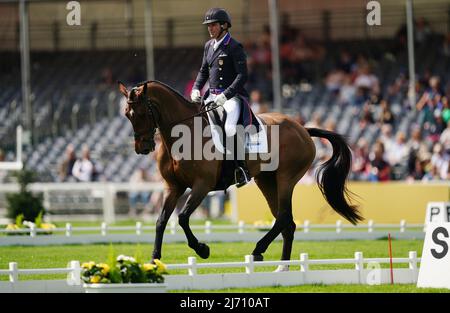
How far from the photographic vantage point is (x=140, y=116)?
467 inches

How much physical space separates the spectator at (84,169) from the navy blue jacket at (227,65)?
12.3 meters

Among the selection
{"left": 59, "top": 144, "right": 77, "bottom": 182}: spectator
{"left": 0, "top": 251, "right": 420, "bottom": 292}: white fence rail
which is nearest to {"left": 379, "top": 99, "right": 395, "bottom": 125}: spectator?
{"left": 59, "top": 144, "right": 77, "bottom": 182}: spectator

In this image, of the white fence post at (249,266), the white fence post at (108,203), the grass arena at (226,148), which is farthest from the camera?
the white fence post at (108,203)

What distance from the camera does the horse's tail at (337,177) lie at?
13508mm

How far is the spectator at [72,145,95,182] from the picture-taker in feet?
81.0

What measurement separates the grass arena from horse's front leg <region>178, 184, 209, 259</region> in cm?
2

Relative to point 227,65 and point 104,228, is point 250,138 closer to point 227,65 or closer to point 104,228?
point 227,65

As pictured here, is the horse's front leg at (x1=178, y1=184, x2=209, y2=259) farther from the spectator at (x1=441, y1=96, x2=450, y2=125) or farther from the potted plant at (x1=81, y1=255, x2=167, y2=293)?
the spectator at (x1=441, y1=96, x2=450, y2=125)

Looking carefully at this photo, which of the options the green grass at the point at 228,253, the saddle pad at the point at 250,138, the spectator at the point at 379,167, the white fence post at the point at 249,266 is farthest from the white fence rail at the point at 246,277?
the spectator at the point at 379,167

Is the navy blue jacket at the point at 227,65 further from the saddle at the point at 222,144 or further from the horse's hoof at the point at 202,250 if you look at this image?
the horse's hoof at the point at 202,250

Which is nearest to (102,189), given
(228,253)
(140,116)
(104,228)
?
(104,228)

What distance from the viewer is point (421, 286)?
35.9ft

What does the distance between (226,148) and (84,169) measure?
12596 mm
